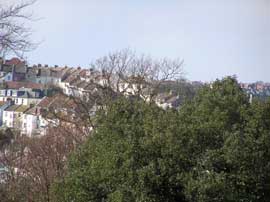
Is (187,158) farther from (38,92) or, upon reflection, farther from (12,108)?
(12,108)

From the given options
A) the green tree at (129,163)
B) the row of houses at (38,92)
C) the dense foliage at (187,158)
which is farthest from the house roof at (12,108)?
the dense foliage at (187,158)

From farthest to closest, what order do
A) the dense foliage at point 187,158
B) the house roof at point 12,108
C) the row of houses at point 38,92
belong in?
1. the house roof at point 12,108
2. the row of houses at point 38,92
3. the dense foliage at point 187,158

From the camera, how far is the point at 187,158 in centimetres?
901

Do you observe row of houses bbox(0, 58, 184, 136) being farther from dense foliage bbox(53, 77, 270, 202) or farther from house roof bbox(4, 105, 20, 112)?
dense foliage bbox(53, 77, 270, 202)

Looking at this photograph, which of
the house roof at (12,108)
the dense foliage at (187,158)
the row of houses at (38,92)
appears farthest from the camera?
the house roof at (12,108)

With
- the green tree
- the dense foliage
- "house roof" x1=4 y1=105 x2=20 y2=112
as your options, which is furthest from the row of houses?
the dense foliage

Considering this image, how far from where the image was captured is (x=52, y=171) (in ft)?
55.9

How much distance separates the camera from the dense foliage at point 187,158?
8.84 metres

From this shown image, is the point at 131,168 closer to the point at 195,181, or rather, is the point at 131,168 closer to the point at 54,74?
the point at 195,181

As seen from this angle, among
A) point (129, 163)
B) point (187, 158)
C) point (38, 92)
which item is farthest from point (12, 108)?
point (187, 158)

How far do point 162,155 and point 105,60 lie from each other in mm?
11684

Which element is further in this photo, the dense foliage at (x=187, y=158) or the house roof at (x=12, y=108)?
the house roof at (x=12, y=108)

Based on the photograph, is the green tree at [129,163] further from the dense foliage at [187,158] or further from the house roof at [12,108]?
the house roof at [12,108]

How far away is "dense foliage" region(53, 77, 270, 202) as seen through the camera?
8.84m
